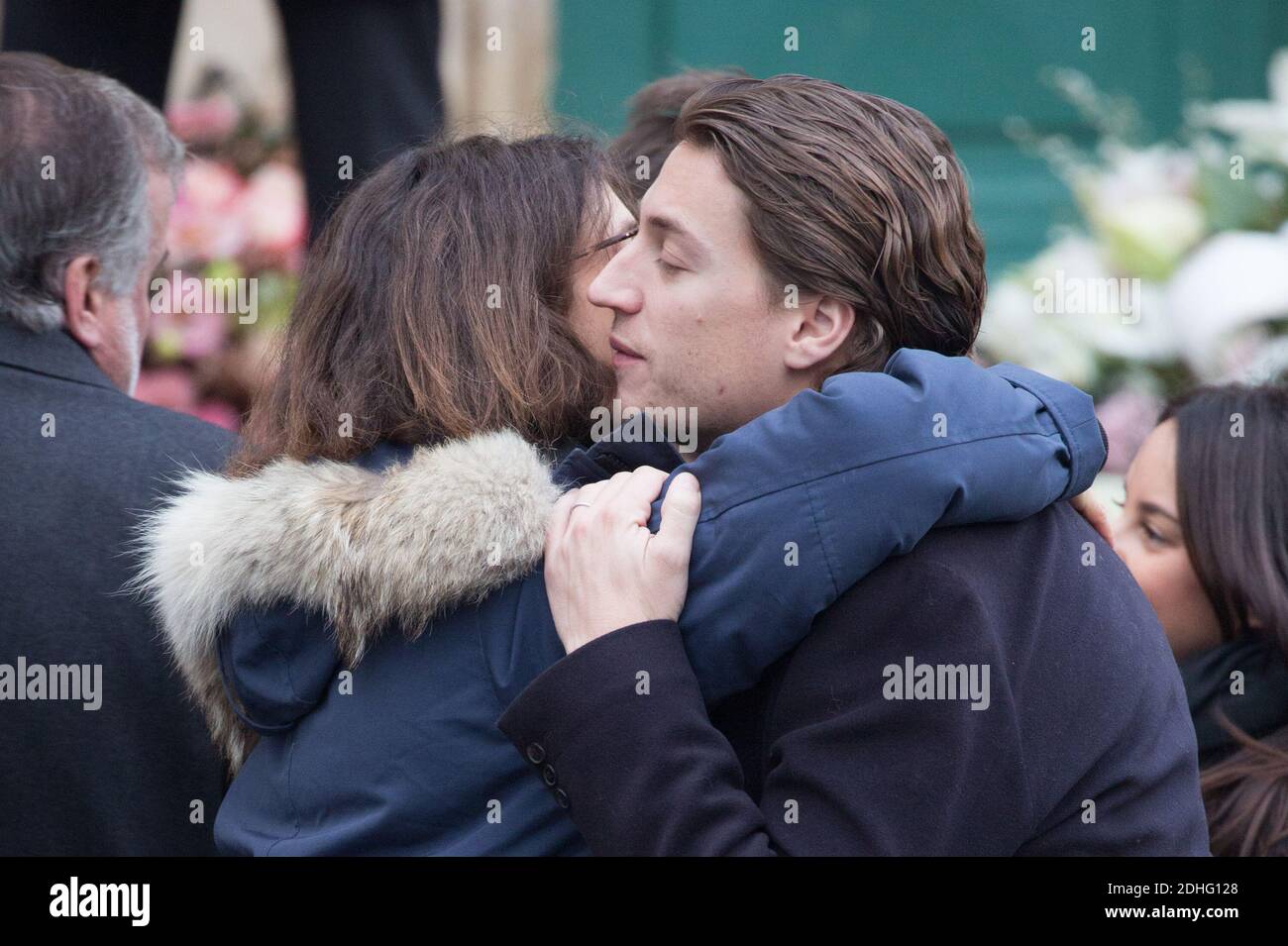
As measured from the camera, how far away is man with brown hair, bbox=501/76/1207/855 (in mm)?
1588

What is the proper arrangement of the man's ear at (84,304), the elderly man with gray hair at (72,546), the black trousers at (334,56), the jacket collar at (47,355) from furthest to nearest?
the black trousers at (334,56) → the man's ear at (84,304) → the jacket collar at (47,355) → the elderly man with gray hair at (72,546)

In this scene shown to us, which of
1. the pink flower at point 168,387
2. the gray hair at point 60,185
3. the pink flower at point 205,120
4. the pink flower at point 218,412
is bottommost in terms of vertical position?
the pink flower at point 218,412

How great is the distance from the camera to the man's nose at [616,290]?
1.97m

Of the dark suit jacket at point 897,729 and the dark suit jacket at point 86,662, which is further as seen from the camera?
the dark suit jacket at point 86,662

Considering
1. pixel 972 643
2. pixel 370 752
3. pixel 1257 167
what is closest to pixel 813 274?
pixel 972 643

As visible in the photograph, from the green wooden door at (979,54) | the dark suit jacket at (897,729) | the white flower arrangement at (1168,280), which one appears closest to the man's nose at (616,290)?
the dark suit jacket at (897,729)

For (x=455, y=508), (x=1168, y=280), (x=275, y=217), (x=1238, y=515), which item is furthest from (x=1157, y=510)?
(x=275, y=217)

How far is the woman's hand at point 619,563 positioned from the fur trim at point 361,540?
2.4 inches

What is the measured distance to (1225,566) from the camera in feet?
8.74

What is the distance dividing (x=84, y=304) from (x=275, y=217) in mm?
1496

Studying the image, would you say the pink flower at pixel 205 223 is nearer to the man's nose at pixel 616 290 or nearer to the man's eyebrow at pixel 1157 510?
the man's nose at pixel 616 290

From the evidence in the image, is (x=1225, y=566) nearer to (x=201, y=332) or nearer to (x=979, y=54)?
(x=201, y=332)
